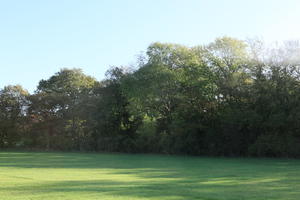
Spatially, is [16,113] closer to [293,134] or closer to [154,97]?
[154,97]

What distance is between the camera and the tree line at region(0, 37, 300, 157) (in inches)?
1714

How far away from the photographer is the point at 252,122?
43844 mm

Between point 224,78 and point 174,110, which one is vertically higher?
point 224,78

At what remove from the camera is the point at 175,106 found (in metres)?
54.6

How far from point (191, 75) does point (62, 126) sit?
27685 millimetres

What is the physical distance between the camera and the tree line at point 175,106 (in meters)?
43.5

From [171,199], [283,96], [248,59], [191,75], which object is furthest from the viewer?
[191,75]

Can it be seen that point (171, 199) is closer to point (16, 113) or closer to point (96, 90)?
point (96, 90)

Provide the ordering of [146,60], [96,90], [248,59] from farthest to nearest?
1. [96,90]
2. [146,60]
3. [248,59]

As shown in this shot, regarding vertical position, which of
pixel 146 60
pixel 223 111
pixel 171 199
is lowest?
pixel 171 199

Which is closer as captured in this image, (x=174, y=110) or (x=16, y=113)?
(x=174, y=110)

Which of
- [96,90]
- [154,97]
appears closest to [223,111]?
[154,97]

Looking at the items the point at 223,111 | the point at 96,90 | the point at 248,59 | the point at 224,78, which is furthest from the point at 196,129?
the point at 96,90

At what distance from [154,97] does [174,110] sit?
3.45 meters
